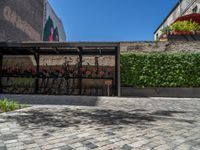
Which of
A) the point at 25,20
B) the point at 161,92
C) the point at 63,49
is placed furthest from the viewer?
the point at 25,20

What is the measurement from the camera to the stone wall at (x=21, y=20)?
15211 millimetres

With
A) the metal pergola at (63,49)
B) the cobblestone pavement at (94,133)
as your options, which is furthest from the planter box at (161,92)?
the cobblestone pavement at (94,133)

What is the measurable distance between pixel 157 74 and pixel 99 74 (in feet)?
9.91

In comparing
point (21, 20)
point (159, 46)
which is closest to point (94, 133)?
point (159, 46)

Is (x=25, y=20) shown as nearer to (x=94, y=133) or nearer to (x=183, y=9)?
(x=183, y=9)

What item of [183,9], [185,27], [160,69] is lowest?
[160,69]

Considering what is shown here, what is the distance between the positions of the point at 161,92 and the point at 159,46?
2.55 m

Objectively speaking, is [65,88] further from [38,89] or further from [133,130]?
[133,130]

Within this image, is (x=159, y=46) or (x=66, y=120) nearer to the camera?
(x=66, y=120)

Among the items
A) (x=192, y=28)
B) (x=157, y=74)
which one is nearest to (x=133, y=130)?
(x=157, y=74)

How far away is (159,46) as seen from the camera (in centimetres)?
1215

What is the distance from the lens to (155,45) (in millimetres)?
12164

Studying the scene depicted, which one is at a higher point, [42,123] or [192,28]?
[192,28]

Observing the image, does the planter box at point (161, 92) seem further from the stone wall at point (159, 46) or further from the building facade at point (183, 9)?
the building facade at point (183, 9)
